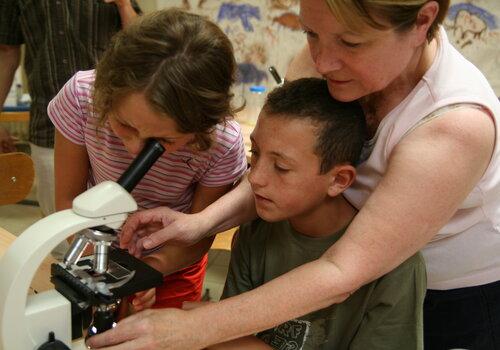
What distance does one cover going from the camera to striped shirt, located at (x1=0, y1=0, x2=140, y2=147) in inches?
73.6

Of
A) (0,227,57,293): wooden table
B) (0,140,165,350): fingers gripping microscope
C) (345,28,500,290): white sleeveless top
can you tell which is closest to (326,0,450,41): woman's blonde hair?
(345,28,500,290): white sleeveless top

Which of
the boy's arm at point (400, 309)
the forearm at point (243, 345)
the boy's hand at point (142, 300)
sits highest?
the boy's arm at point (400, 309)

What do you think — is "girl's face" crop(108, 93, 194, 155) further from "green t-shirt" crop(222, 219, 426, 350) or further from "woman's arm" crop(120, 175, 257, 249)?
"green t-shirt" crop(222, 219, 426, 350)

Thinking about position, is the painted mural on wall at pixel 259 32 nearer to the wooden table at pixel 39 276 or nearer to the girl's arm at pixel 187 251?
the girl's arm at pixel 187 251

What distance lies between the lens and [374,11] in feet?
2.43

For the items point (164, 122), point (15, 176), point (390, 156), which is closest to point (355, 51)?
point (390, 156)

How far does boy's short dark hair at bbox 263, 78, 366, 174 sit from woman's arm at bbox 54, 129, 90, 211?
530 mm

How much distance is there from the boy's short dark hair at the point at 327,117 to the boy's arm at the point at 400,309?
0.25 m

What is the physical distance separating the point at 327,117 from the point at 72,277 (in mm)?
561

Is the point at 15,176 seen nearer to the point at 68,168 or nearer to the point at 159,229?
the point at 68,168

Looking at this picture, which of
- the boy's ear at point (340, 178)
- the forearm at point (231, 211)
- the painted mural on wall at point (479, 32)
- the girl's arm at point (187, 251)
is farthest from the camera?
the painted mural on wall at point (479, 32)

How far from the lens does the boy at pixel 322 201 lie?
3.14 feet

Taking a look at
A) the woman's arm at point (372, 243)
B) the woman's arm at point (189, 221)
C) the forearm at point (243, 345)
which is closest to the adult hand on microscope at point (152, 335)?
the woman's arm at point (372, 243)

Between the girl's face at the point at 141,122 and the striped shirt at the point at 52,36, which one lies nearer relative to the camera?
the girl's face at the point at 141,122
